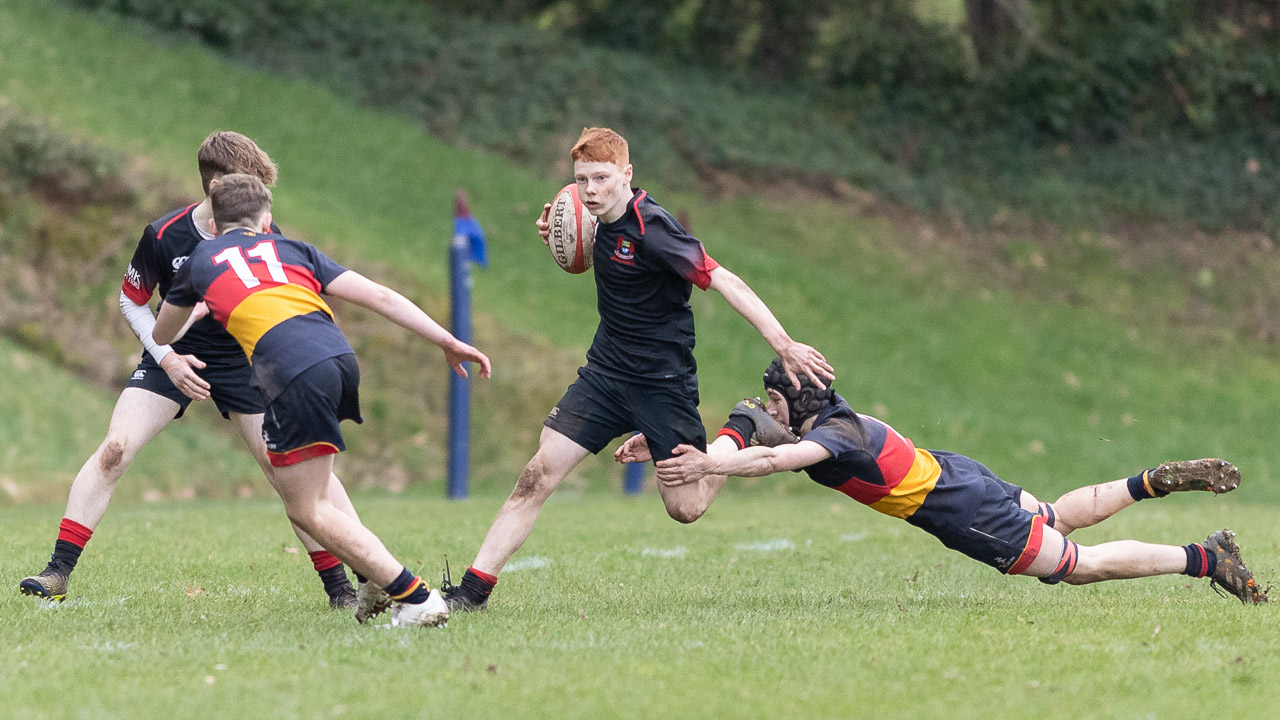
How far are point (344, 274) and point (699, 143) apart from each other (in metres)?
18.7

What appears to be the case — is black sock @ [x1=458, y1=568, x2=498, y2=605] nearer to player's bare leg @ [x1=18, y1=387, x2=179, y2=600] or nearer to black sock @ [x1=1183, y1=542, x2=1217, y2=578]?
player's bare leg @ [x1=18, y1=387, x2=179, y2=600]

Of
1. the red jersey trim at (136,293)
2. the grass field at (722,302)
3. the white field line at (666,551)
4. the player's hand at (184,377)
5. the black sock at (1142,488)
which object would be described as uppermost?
the red jersey trim at (136,293)

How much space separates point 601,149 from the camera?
5.80m

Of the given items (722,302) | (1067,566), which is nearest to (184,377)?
(1067,566)

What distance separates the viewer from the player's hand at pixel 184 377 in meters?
5.92

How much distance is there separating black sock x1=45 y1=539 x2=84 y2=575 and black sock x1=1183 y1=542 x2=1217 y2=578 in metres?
5.01

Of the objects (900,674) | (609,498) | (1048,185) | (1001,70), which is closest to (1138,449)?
(609,498)

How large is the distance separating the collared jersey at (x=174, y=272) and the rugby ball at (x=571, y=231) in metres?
1.59

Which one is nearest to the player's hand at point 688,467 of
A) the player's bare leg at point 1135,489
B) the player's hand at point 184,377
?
the player's bare leg at point 1135,489

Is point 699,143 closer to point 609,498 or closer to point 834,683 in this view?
point 609,498

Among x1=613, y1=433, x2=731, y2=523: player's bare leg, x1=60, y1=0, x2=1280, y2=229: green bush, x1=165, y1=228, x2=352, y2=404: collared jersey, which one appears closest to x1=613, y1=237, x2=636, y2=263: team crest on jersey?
x1=613, y1=433, x2=731, y2=523: player's bare leg

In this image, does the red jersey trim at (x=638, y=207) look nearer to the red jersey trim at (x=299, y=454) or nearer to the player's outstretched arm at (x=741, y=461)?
the player's outstretched arm at (x=741, y=461)

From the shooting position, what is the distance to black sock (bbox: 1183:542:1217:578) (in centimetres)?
604

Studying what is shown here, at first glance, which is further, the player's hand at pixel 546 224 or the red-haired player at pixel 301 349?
the player's hand at pixel 546 224
